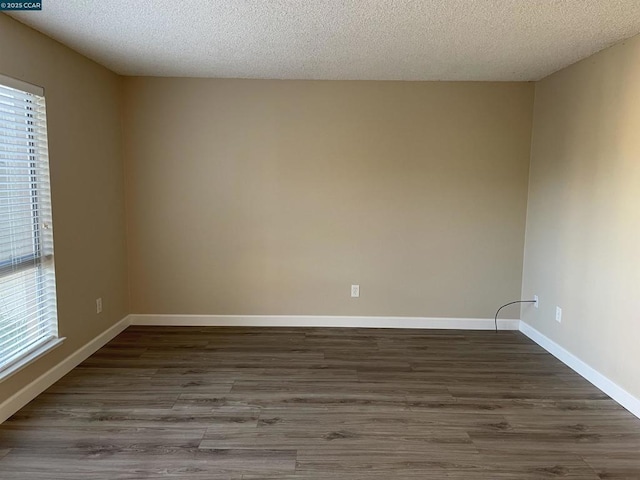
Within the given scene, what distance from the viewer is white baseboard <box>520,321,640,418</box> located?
101 inches

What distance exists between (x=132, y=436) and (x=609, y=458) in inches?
99.5

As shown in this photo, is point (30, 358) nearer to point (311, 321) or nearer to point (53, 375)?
point (53, 375)

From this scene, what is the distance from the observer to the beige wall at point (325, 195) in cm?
381

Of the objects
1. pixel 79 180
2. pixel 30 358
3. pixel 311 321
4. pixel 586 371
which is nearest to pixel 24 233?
pixel 79 180

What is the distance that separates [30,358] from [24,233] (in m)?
0.79

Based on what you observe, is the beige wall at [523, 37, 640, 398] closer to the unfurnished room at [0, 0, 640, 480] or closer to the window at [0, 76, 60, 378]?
the unfurnished room at [0, 0, 640, 480]

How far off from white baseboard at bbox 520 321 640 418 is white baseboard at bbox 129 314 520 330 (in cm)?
33

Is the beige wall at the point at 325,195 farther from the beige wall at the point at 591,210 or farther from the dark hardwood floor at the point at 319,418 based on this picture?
the dark hardwood floor at the point at 319,418

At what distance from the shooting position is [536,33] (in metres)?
2.58

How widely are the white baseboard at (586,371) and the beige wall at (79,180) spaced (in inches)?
149

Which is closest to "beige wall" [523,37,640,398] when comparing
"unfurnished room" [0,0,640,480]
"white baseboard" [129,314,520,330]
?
"unfurnished room" [0,0,640,480]

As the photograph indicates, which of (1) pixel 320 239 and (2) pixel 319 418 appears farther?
(1) pixel 320 239

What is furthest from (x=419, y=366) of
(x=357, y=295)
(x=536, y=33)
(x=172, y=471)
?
(x=536, y=33)

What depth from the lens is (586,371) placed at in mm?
3004
